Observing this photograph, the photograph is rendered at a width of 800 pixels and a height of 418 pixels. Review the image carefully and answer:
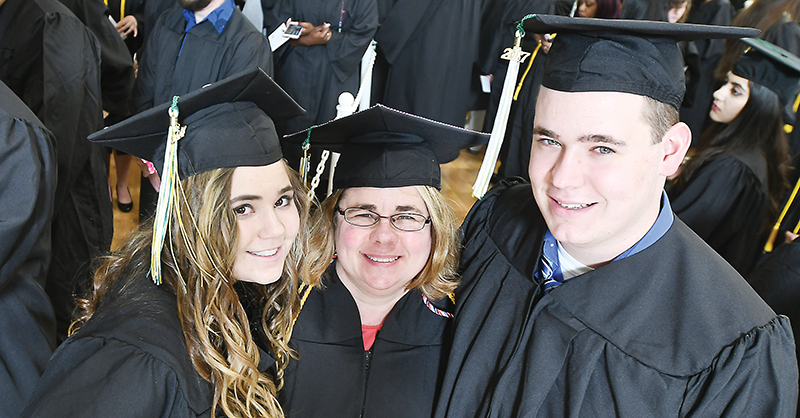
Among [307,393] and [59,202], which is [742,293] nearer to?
[307,393]

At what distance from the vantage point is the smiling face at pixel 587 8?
4156 mm

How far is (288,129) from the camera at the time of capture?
14.6 ft

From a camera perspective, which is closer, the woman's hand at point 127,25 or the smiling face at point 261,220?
the smiling face at point 261,220

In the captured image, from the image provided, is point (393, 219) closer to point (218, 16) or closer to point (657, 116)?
point (657, 116)

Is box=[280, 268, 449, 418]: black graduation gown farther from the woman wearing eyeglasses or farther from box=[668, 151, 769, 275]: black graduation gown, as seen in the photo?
box=[668, 151, 769, 275]: black graduation gown

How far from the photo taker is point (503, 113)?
5.99ft

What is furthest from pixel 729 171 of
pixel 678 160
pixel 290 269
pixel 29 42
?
pixel 29 42

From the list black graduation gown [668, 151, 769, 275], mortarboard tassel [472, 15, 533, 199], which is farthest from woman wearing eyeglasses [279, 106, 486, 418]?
black graduation gown [668, 151, 769, 275]

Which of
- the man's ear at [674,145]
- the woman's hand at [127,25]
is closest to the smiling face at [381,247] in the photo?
the man's ear at [674,145]

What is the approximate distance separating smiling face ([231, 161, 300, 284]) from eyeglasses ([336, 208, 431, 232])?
303mm

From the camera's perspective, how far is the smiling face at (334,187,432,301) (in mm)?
1877

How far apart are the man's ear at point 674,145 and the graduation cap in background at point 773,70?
4.92 feet

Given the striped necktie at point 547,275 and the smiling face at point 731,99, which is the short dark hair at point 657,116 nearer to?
the striped necktie at point 547,275

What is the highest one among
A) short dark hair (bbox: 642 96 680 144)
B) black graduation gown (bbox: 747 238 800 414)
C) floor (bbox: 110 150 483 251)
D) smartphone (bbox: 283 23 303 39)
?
smartphone (bbox: 283 23 303 39)
